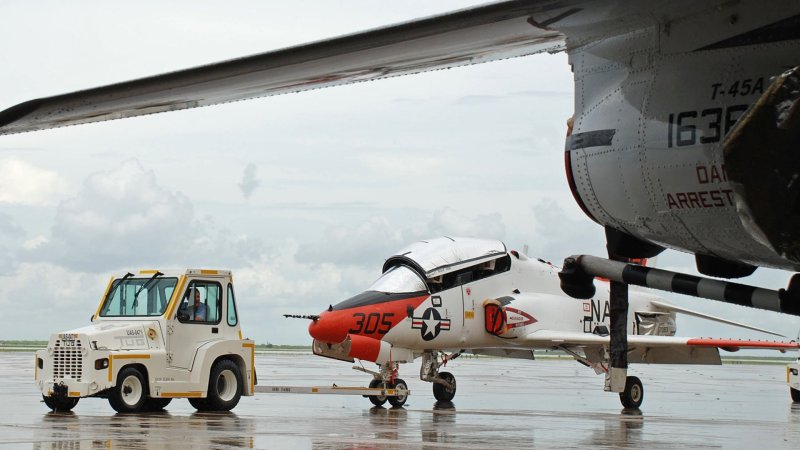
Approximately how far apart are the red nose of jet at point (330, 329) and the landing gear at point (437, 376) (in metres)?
2.49

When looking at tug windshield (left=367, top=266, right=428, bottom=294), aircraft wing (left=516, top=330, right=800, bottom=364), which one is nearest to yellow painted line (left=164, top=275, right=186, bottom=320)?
tug windshield (left=367, top=266, right=428, bottom=294)

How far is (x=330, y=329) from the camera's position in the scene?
58.4ft

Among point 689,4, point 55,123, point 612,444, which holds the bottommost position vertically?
point 612,444

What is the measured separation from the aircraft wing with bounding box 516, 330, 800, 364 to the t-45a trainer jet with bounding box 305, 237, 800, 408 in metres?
0.02

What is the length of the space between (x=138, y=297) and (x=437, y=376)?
19.4 feet

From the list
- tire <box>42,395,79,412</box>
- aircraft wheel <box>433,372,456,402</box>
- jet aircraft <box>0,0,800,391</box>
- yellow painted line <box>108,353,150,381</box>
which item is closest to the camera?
jet aircraft <box>0,0,800,391</box>

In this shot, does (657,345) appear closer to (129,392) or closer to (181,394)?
(181,394)

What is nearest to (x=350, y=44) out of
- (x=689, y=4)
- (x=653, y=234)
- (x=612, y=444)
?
(x=689, y=4)

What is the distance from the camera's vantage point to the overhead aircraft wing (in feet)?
14.6

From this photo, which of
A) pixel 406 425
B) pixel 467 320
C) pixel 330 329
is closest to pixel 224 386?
pixel 330 329

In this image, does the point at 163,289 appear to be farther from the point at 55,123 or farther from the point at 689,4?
the point at 689,4

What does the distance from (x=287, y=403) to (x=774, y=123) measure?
16.4m

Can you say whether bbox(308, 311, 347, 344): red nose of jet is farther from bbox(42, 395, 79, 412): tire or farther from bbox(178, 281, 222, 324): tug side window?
bbox(42, 395, 79, 412): tire

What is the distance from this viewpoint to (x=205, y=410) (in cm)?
1664
